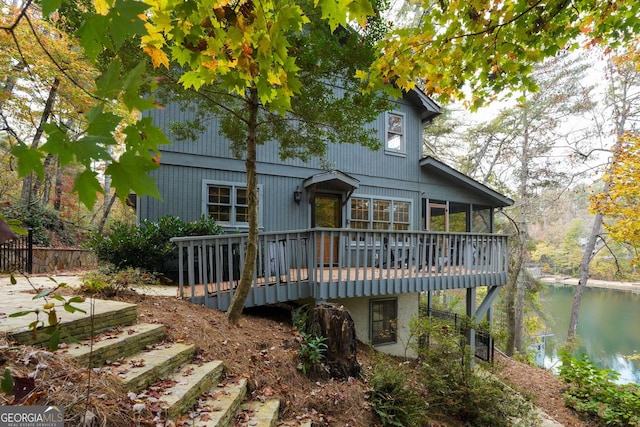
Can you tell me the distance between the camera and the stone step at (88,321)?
2.47 metres

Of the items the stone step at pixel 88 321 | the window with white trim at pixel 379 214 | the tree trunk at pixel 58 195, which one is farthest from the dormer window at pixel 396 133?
the tree trunk at pixel 58 195

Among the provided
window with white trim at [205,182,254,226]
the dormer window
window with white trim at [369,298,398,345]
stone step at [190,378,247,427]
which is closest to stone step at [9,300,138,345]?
stone step at [190,378,247,427]

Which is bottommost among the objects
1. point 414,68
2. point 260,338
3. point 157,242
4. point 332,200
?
point 260,338

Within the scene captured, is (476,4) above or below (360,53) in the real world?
below

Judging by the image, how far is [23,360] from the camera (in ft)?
6.80

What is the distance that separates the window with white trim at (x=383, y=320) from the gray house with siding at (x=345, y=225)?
0.10 ft

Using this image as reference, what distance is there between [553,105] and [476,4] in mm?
14139

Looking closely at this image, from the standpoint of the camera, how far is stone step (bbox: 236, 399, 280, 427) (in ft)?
9.22

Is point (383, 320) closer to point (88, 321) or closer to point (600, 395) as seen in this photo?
point (600, 395)

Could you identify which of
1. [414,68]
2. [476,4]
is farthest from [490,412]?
[476,4]

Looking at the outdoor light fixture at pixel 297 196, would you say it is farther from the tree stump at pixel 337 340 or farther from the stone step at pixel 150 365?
the stone step at pixel 150 365

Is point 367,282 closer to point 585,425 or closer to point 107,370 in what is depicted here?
point 107,370

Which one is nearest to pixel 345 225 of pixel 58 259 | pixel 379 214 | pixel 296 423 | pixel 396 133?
pixel 379 214

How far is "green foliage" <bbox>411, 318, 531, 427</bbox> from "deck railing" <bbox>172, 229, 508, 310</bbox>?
5.42 feet
